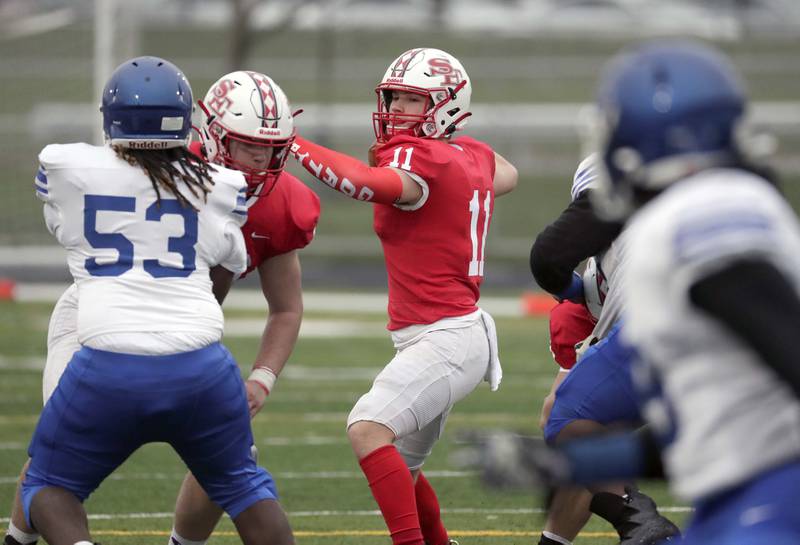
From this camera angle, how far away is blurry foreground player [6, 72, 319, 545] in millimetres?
4859

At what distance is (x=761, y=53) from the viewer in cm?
2595

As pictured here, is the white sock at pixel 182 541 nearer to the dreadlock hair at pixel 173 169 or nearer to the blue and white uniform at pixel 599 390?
the blue and white uniform at pixel 599 390

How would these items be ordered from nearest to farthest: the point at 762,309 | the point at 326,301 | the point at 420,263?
the point at 762,309
the point at 420,263
the point at 326,301

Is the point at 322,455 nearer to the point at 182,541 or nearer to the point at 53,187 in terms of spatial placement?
the point at 182,541

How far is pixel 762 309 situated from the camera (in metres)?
2.64

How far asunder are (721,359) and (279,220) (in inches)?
98.7

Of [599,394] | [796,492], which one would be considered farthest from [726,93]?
[599,394]

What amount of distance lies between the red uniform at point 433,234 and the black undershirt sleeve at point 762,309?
2.63 m

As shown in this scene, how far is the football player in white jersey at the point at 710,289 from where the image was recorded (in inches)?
105

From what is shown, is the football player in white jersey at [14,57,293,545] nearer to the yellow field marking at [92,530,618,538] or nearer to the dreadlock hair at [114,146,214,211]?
the dreadlock hair at [114,146,214,211]

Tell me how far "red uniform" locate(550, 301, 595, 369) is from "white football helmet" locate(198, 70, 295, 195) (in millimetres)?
1405

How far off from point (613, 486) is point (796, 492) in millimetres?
2291

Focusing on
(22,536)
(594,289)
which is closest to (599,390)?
(594,289)

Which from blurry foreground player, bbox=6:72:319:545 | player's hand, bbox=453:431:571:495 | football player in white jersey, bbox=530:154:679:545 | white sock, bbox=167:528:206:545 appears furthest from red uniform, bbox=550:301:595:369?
player's hand, bbox=453:431:571:495
